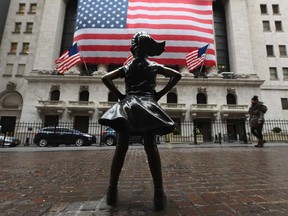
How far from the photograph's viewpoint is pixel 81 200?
220 cm

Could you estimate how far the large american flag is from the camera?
2342 centimetres

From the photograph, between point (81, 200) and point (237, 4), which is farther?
point (237, 4)

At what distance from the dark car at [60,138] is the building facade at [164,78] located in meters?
10.2

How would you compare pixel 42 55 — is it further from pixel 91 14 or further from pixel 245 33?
pixel 245 33

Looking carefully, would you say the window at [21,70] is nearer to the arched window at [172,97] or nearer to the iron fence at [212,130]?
the iron fence at [212,130]

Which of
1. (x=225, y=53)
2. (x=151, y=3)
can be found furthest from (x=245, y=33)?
(x=151, y=3)

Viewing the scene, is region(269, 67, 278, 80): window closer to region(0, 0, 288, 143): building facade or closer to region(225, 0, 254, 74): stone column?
region(0, 0, 288, 143): building facade

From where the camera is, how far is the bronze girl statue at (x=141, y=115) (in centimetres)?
201

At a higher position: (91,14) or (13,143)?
(91,14)

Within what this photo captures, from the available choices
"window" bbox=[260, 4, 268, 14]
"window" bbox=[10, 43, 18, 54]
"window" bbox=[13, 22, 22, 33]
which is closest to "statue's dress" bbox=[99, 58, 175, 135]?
"window" bbox=[10, 43, 18, 54]

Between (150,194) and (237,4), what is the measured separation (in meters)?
39.1

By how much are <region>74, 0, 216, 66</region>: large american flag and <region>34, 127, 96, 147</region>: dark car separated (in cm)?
1095

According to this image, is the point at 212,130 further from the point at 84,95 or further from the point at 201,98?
the point at 84,95

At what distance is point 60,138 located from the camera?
51.2 ft
